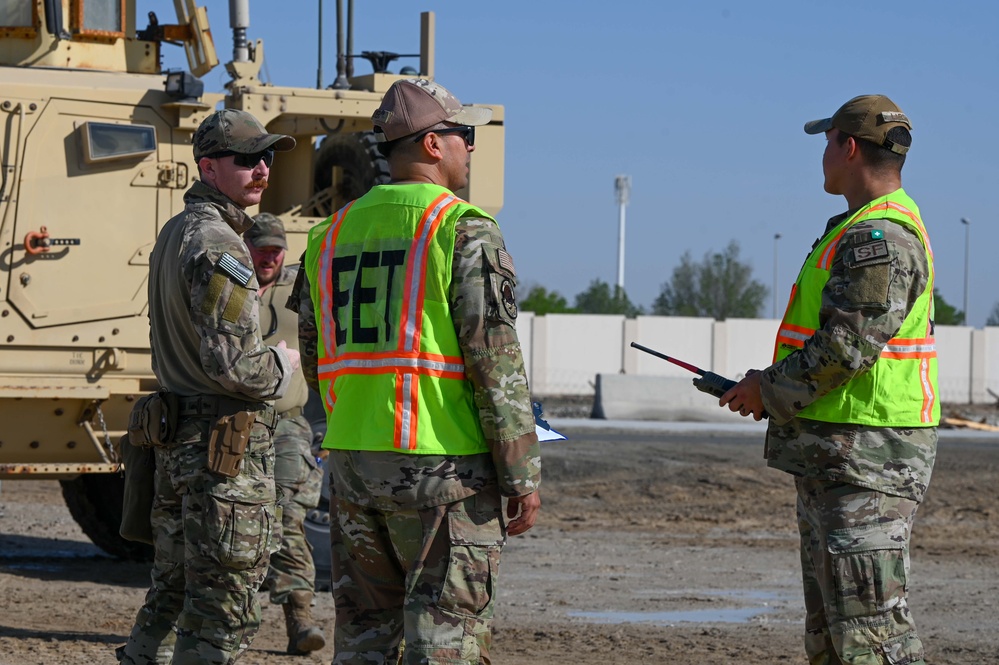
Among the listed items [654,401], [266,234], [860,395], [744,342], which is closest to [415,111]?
[860,395]

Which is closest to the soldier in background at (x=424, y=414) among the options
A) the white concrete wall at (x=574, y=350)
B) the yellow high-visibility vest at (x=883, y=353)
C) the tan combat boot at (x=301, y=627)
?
the yellow high-visibility vest at (x=883, y=353)

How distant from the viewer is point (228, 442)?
15.4 feet

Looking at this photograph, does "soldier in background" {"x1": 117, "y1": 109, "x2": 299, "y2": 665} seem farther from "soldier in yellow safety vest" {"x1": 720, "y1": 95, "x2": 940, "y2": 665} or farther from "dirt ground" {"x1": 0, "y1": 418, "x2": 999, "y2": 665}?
"dirt ground" {"x1": 0, "y1": 418, "x2": 999, "y2": 665}

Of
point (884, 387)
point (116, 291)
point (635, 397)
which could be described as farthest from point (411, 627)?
point (635, 397)

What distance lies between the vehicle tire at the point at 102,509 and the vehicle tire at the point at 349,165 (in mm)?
2290

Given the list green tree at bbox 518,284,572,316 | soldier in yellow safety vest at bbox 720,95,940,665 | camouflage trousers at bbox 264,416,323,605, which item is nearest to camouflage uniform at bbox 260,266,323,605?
camouflage trousers at bbox 264,416,323,605

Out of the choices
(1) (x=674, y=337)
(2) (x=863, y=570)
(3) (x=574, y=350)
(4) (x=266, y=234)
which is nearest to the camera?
(2) (x=863, y=570)

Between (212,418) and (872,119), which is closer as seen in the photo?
(872,119)

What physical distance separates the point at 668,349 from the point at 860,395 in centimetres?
3734

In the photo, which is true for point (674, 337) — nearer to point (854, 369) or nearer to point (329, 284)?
point (854, 369)

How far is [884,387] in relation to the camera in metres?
4.48

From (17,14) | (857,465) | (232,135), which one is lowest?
(857,465)

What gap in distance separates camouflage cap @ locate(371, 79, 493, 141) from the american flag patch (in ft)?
1.31

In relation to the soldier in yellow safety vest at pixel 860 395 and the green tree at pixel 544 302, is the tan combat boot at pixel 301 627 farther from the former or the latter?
the green tree at pixel 544 302
